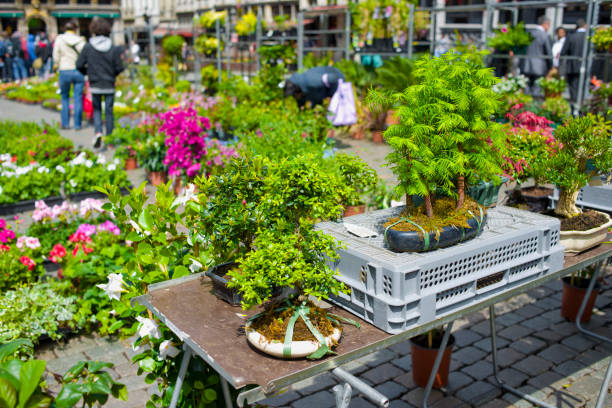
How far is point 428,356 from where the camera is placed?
3975mm

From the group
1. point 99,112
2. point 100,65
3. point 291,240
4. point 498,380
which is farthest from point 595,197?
point 99,112

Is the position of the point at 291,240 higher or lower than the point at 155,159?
higher

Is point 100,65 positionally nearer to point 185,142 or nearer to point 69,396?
point 185,142

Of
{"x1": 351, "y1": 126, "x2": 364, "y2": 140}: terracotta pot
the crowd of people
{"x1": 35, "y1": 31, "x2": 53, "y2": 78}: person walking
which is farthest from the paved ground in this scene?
the crowd of people

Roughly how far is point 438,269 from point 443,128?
0.60 meters

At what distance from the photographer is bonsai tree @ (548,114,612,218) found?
3.34 m

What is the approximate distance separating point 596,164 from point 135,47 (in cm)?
2155

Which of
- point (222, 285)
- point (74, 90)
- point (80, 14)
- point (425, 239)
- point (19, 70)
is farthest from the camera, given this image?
point (80, 14)

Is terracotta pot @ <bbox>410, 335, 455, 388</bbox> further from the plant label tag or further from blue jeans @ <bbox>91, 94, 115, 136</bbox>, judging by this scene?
blue jeans @ <bbox>91, 94, 115, 136</bbox>

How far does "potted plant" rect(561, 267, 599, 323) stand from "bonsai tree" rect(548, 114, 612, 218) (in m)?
1.61

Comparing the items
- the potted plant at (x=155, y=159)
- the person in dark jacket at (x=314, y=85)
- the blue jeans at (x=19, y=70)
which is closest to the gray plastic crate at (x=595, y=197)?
the potted plant at (x=155, y=159)

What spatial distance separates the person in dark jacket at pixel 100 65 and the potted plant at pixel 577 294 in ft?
27.6

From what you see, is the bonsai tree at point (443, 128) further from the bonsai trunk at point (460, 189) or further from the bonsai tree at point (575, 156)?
the bonsai tree at point (575, 156)

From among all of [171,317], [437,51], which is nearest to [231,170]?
[171,317]
